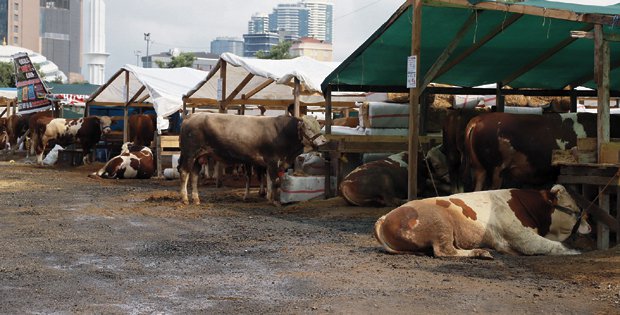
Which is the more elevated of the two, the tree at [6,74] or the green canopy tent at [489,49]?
the tree at [6,74]

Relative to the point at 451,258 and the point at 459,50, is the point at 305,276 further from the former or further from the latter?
the point at 459,50

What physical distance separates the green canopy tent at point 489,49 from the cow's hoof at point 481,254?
2.18 meters

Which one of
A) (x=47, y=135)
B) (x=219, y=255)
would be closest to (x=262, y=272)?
(x=219, y=255)

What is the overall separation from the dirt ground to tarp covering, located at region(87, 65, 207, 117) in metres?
11.2

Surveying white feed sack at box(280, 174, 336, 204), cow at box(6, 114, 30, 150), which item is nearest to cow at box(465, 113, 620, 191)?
white feed sack at box(280, 174, 336, 204)

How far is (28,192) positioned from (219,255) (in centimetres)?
1067

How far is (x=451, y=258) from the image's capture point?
10086 mm

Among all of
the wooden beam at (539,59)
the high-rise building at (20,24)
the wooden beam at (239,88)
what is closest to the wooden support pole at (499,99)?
the wooden beam at (539,59)

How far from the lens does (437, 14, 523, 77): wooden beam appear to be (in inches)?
538

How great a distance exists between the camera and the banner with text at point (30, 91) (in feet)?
119

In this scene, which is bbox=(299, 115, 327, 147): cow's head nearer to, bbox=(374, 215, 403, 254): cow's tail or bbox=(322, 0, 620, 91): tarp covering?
bbox=(322, 0, 620, 91): tarp covering

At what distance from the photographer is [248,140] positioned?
17547mm

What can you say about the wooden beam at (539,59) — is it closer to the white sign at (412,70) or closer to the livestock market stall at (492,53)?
the livestock market stall at (492,53)

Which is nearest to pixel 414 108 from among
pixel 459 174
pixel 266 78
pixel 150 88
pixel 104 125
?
pixel 459 174
